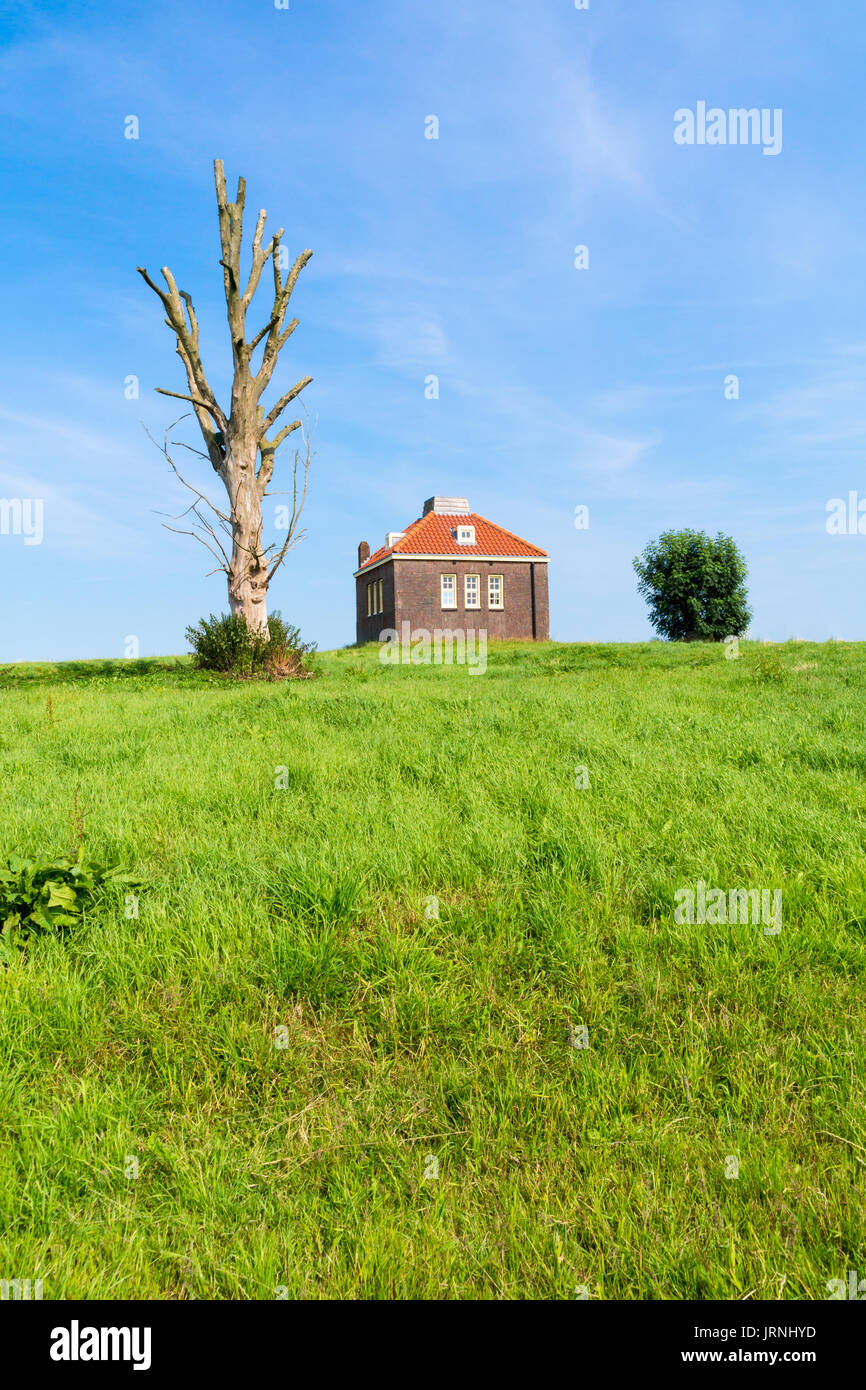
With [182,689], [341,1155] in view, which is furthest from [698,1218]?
[182,689]

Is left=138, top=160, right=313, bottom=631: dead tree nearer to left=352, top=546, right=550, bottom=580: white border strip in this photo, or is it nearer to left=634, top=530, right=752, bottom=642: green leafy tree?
left=352, top=546, right=550, bottom=580: white border strip

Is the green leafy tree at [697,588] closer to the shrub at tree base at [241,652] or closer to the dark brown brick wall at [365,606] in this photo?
the dark brown brick wall at [365,606]

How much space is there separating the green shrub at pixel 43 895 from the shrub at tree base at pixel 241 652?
15.1 meters

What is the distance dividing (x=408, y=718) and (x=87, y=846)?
459cm

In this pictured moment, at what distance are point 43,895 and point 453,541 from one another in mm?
41204

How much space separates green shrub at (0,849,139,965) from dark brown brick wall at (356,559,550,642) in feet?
128

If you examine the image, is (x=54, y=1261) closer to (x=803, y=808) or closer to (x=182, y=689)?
(x=803, y=808)

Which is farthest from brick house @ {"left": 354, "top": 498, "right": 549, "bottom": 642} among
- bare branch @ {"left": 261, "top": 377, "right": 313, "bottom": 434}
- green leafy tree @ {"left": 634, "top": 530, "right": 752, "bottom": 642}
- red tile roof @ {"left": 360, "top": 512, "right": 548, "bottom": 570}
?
bare branch @ {"left": 261, "top": 377, "right": 313, "bottom": 434}

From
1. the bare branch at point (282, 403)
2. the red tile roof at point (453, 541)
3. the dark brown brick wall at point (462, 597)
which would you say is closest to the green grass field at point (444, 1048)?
the bare branch at point (282, 403)

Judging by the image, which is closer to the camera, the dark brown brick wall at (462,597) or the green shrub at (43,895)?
the green shrub at (43,895)

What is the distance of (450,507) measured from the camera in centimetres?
4712

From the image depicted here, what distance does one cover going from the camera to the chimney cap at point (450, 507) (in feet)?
154

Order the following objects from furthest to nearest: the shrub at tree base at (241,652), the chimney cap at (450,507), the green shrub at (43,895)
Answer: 1. the chimney cap at (450,507)
2. the shrub at tree base at (241,652)
3. the green shrub at (43,895)

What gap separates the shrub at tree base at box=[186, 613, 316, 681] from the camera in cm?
1972
